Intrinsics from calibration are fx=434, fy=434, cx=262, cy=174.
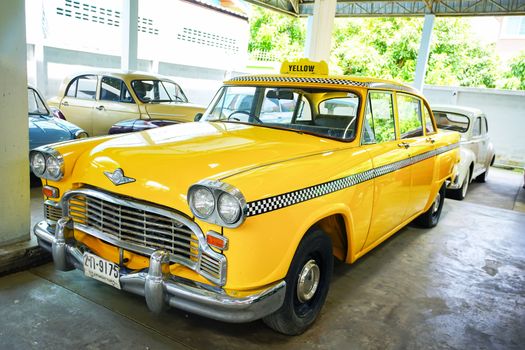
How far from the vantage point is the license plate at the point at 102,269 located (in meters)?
2.52

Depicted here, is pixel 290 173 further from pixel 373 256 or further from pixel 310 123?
pixel 373 256

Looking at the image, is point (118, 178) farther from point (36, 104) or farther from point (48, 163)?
point (36, 104)

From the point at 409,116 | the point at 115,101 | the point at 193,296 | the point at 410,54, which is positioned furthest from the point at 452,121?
the point at 410,54

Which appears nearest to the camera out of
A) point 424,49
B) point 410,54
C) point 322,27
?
point 322,27

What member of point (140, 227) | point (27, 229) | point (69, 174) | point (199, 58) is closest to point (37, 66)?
Answer: point (199, 58)

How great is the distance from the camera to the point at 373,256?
14.5 ft

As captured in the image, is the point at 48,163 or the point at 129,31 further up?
the point at 129,31

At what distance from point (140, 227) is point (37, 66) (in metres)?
10.7

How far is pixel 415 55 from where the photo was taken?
20781mm

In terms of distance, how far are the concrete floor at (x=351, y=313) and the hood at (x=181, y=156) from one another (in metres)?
0.92

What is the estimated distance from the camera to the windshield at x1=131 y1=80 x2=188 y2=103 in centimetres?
748

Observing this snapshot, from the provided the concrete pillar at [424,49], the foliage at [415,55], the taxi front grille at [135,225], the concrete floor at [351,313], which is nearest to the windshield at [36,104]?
the concrete floor at [351,313]

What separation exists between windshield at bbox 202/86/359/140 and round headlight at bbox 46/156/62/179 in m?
1.52

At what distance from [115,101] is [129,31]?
2051 mm
